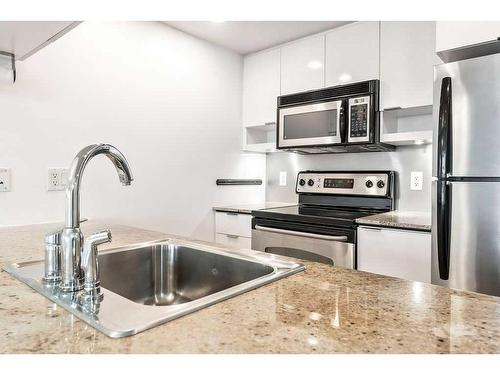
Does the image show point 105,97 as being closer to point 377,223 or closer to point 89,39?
point 89,39

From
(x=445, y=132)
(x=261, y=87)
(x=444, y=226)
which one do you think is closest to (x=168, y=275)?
(x=444, y=226)

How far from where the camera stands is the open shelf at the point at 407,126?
2096 millimetres

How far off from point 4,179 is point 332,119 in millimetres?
1930

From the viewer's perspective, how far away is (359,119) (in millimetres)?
2232

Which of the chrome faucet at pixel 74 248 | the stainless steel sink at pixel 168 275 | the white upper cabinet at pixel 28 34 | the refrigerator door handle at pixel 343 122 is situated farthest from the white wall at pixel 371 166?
the chrome faucet at pixel 74 248

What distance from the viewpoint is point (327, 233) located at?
6.64ft

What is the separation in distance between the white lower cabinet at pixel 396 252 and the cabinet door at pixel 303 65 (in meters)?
1.21

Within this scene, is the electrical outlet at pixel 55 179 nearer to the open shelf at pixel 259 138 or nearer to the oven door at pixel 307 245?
the oven door at pixel 307 245

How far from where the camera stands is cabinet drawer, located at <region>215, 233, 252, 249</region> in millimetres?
2566

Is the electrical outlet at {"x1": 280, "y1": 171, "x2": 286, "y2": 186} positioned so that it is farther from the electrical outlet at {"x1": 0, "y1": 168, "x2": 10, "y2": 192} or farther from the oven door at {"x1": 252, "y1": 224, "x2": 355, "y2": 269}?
the electrical outlet at {"x1": 0, "y1": 168, "x2": 10, "y2": 192}

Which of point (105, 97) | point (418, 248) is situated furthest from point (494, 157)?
point (105, 97)

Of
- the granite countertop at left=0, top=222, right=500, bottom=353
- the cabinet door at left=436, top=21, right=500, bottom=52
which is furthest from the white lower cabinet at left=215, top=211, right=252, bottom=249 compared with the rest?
the granite countertop at left=0, top=222, right=500, bottom=353

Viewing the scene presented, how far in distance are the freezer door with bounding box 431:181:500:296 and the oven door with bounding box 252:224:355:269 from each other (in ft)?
1.57

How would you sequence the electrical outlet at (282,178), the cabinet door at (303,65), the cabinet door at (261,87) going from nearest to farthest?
the cabinet door at (303,65) → the cabinet door at (261,87) → the electrical outlet at (282,178)
